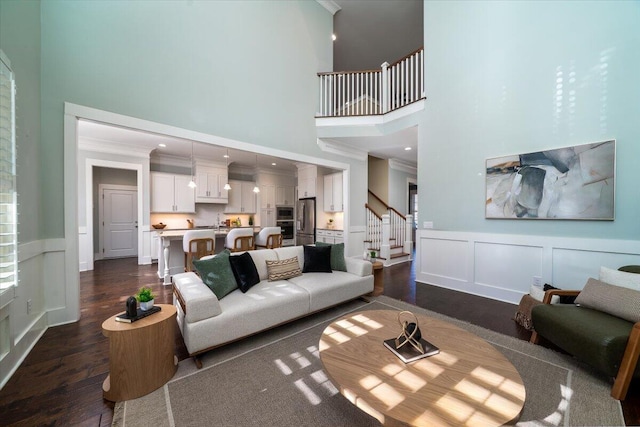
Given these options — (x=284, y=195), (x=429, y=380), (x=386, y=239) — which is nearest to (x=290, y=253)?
(x=429, y=380)

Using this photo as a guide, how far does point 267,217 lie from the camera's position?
8.07 meters

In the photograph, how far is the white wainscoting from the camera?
2867 mm

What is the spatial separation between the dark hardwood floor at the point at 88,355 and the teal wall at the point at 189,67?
1219 mm

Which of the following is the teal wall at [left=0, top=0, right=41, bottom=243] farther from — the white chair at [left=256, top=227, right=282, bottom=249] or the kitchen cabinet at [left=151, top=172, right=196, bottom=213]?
the kitchen cabinet at [left=151, top=172, right=196, bottom=213]

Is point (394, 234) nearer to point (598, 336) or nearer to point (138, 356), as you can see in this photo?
point (598, 336)

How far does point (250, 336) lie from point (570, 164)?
4.40 metres

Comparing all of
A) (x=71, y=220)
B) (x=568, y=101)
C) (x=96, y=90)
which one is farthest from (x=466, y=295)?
(x=96, y=90)

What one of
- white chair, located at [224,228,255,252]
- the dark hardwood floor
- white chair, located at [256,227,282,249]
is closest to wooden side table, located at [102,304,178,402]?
the dark hardwood floor

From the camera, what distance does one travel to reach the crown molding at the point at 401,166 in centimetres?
738

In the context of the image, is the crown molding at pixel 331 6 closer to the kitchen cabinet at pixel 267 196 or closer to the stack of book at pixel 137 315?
the kitchen cabinet at pixel 267 196

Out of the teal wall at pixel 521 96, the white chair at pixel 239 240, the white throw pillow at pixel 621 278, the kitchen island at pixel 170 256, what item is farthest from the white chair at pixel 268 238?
the white throw pillow at pixel 621 278

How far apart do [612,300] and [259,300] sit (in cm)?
317

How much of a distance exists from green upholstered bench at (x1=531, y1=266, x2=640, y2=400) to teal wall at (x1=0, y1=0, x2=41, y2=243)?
4.90m

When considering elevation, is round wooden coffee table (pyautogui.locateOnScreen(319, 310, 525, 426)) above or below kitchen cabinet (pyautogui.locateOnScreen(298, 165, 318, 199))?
below
